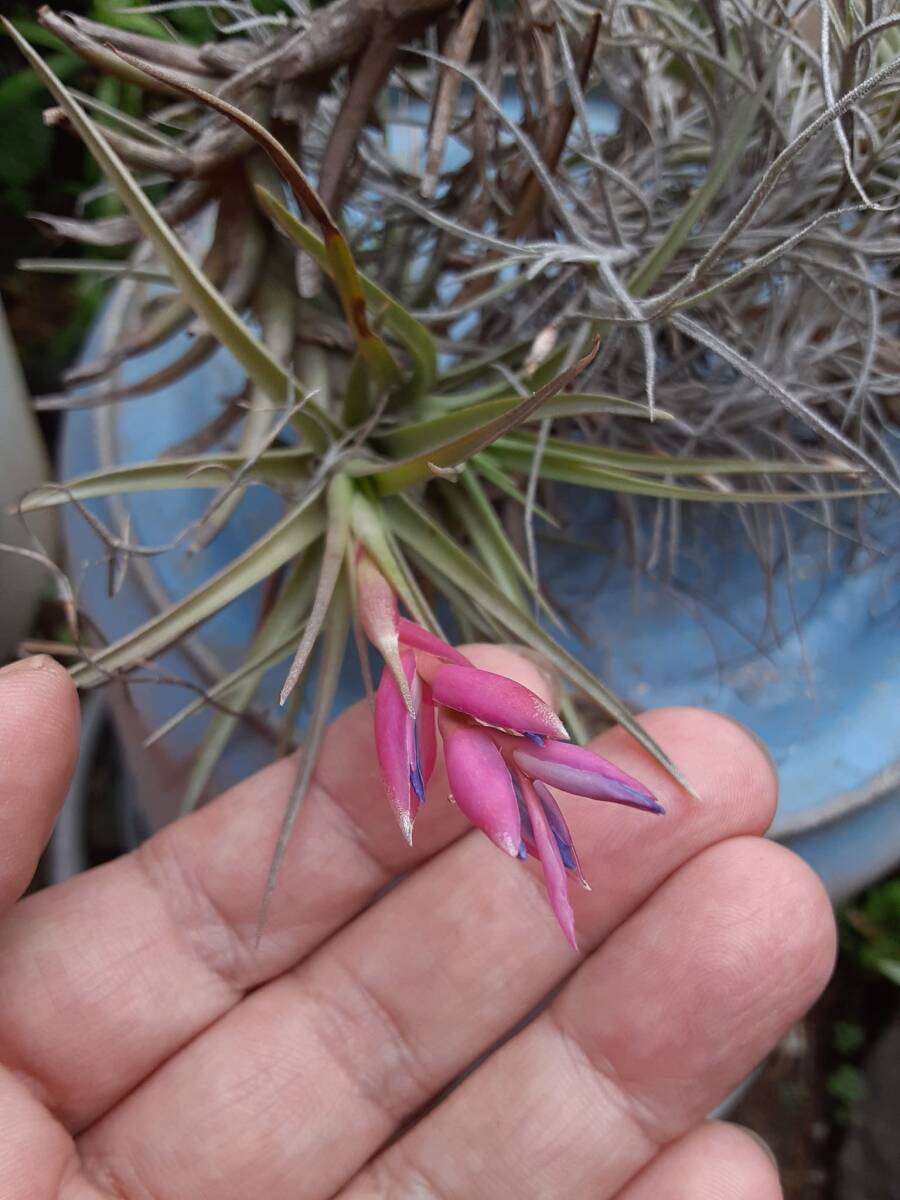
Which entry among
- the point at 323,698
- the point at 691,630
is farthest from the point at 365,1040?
the point at 691,630

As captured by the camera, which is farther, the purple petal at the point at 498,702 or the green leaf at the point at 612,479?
the green leaf at the point at 612,479

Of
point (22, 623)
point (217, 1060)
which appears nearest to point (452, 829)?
point (217, 1060)

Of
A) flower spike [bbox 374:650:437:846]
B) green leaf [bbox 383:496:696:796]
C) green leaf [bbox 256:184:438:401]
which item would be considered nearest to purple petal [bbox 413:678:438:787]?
flower spike [bbox 374:650:437:846]

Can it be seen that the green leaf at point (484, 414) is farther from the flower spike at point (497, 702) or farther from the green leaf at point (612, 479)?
the flower spike at point (497, 702)

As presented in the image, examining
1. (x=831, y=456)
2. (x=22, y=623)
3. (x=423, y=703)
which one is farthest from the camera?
(x=22, y=623)

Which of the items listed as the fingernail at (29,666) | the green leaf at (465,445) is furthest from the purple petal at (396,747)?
the fingernail at (29,666)

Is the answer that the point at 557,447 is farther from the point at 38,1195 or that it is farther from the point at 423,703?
the point at 38,1195

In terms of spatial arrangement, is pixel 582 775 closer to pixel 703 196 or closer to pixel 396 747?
pixel 396 747
